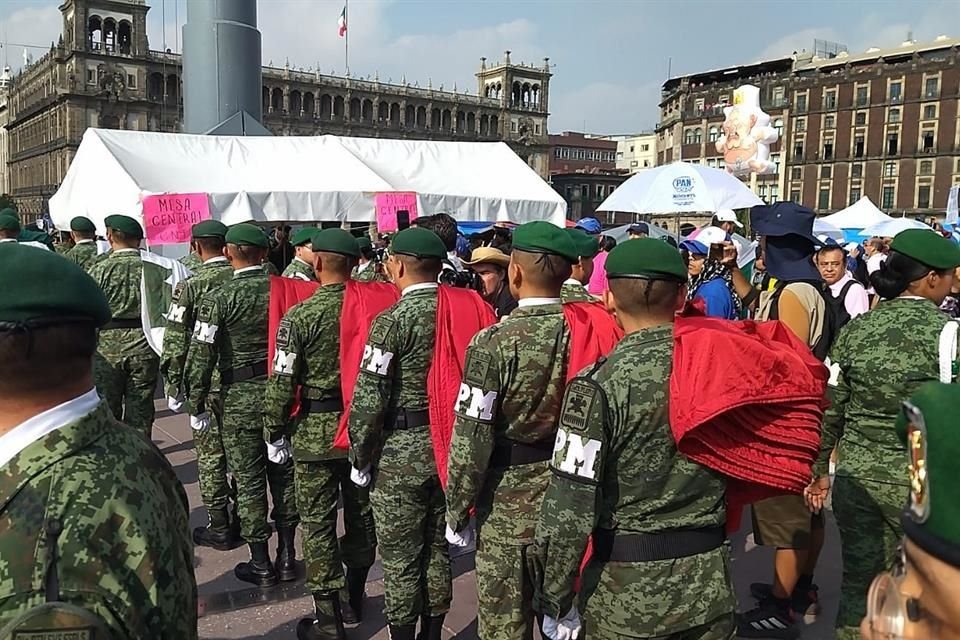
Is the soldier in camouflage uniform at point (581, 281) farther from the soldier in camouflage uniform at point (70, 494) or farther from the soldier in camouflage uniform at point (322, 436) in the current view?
the soldier in camouflage uniform at point (70, 494)

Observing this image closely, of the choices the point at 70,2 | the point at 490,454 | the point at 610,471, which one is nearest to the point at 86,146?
the point at 490,454

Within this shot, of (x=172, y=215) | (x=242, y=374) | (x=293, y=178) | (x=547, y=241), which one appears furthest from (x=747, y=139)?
(x=547, y=241)

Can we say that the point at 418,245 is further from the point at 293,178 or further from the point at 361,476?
the point at 293,178

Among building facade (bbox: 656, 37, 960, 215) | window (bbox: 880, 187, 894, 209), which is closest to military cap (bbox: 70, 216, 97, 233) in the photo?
building facade (bbox: 656, 37, 960, 215)

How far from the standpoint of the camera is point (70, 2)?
249ft

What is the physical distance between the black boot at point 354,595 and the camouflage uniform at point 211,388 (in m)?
1.22

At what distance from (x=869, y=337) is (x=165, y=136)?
7935 mm

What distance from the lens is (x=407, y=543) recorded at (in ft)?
11.7

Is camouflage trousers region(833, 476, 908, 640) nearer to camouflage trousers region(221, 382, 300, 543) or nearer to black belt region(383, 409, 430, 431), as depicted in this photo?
black belt region(383, 409, 430, 431)

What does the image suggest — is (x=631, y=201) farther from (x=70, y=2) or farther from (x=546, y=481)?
(x=70, y=2)

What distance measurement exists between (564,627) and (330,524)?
189cm

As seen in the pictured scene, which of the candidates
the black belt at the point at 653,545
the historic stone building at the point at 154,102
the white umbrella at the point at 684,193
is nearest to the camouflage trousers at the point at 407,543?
the black belt at the point at 653,545

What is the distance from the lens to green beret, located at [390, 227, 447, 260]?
3.58 m

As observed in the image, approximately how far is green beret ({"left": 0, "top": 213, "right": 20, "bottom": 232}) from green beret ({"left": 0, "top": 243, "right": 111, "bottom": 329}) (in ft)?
20.8
